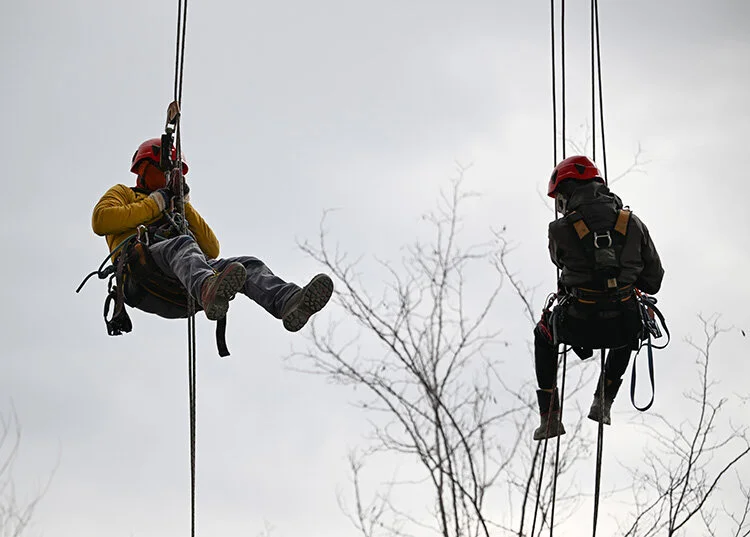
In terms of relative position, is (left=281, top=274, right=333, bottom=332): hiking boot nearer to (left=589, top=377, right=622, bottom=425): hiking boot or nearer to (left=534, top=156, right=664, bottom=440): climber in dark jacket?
(left=534, top=156, right=664, bottom=440): climber in dark jacket

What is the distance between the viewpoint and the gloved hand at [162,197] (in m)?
6.88

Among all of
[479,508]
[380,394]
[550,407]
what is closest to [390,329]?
[380,394]

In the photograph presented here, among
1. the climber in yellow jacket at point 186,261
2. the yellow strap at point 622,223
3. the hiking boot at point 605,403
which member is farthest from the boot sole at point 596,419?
the climber in yellow jacket at point 186,261

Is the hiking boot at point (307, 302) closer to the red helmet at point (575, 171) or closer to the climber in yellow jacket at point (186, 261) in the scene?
the climber in yellow jacket at point (186, 261)

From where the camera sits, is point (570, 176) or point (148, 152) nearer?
point (570, 176)

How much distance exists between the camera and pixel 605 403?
695 cm

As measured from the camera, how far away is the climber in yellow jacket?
238 inches

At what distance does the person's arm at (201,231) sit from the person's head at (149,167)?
11.8 inches

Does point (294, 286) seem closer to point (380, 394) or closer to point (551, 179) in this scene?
point (551, 179)

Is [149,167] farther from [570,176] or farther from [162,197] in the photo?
[570,176]

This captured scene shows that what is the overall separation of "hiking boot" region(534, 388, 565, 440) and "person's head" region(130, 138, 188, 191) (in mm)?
2375

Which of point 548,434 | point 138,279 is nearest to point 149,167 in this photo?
point 138,279

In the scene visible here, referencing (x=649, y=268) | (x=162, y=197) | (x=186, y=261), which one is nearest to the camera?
(x=186, y=261)

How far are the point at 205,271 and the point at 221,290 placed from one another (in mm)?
230
